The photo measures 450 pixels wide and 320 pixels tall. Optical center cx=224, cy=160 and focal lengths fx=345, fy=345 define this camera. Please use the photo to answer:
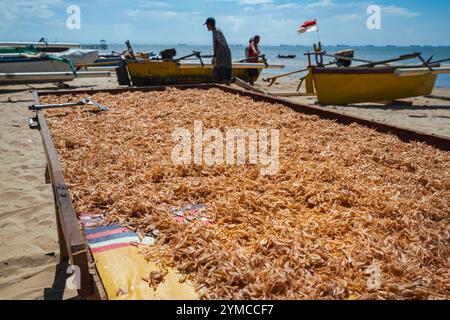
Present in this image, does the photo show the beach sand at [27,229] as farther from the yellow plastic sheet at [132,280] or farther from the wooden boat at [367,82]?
the wooden boat at [367,82]

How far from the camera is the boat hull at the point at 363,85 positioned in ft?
34.9

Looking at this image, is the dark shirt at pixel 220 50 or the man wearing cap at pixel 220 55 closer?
the man wearing cap at pixel 220 55

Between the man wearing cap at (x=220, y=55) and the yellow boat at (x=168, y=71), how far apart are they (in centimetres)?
322

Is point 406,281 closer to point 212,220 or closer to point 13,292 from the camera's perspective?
point 212,220

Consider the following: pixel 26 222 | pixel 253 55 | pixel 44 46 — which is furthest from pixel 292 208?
pixel 44 46

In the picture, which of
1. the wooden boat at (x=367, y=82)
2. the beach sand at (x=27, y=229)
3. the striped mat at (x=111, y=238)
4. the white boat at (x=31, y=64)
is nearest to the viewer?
the striped mat at (x=111, y=238)

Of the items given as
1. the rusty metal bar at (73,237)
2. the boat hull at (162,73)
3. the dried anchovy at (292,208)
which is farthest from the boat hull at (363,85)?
the rusty metal bar at (73,237)

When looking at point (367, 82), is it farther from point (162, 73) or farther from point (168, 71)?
point (162, 73)

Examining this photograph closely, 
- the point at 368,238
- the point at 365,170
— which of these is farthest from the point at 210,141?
the point at 368,238

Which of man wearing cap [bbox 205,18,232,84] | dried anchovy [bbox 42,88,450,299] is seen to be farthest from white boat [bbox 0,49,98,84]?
dried anchovy [bbox 42,88,450,299]

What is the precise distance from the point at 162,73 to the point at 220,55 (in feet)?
14.1

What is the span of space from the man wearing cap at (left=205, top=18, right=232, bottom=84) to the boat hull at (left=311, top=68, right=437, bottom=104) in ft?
9.97

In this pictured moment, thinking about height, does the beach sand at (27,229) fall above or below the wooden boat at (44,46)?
below

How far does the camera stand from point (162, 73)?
13.2 metres
